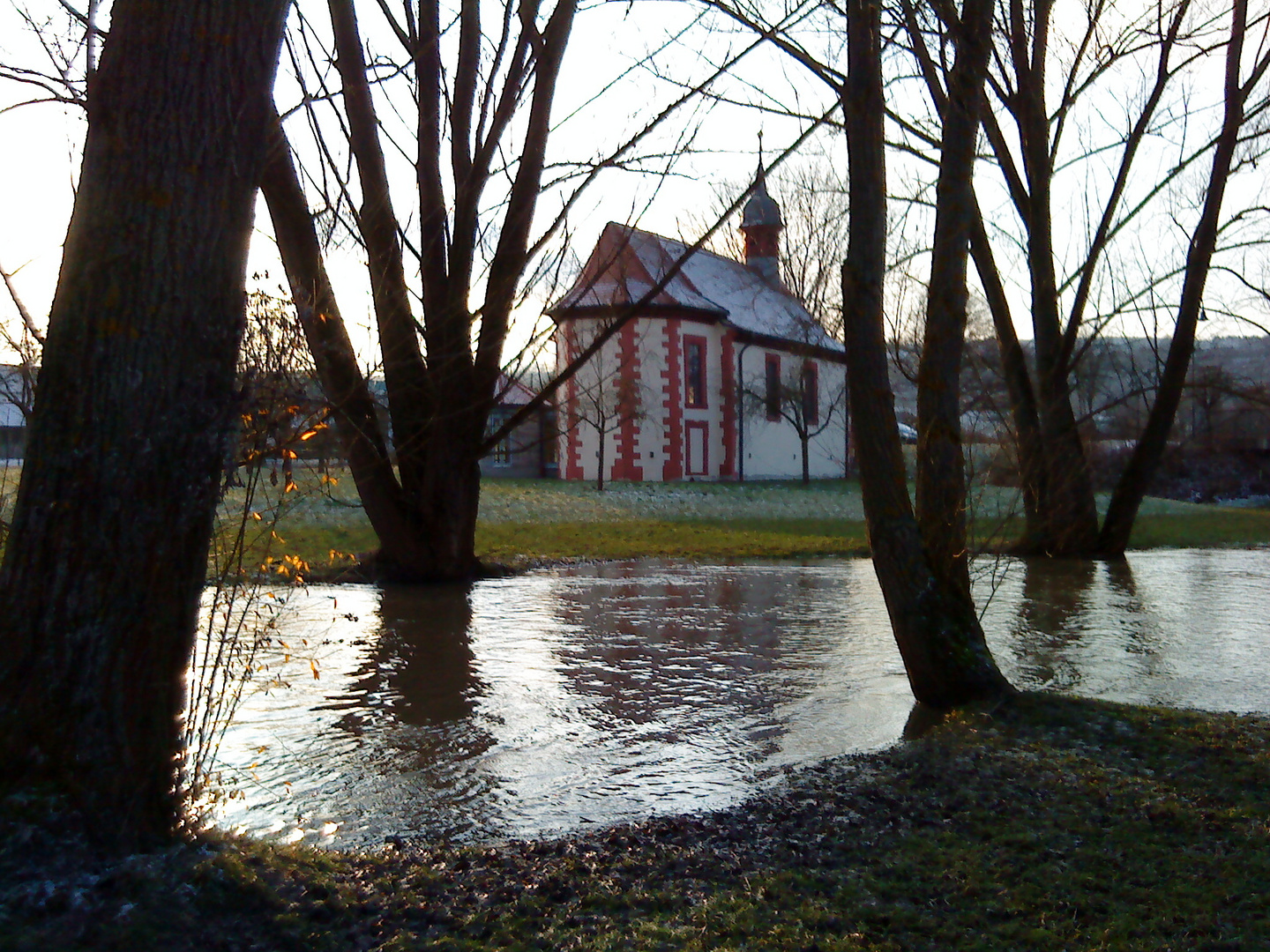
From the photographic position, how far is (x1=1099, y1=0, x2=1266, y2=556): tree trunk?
14.6 m

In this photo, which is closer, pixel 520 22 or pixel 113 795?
pixel 113 795

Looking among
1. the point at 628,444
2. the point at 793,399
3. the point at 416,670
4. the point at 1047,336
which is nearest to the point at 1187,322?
the point at 1047,336

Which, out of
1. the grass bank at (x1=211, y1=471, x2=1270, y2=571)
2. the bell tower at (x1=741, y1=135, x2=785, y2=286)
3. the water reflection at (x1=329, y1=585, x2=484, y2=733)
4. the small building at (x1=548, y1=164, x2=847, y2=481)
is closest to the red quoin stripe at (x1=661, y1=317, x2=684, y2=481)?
the small building at (x1=548, y1=164, x2=847, y2=481)

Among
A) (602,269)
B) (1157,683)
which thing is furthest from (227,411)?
(602,269)

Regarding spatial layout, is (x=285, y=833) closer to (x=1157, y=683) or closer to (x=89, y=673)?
(x=89, y=673)

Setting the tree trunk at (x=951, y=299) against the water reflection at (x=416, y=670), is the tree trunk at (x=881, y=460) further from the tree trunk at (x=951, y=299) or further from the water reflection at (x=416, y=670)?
the water reflection at (x=416, y=670)

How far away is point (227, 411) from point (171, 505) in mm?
312

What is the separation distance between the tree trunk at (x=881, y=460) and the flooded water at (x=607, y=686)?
32 centimetres

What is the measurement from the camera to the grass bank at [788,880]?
2.89 metres

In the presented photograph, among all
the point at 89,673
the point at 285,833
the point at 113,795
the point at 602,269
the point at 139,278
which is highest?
the point at 602,269

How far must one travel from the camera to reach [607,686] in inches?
285

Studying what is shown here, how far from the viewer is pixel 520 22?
1145cm

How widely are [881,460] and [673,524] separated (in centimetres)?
1796

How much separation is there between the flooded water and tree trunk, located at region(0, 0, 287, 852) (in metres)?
0.92
